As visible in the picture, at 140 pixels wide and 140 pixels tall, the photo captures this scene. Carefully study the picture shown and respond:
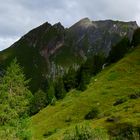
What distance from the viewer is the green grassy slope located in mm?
91844

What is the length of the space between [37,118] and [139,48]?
58463mm

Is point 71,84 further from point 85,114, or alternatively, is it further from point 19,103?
point 19,103

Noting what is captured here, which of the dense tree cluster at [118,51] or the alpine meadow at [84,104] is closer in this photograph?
the alpine meadow at [84,104]

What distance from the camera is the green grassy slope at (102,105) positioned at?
9184cm

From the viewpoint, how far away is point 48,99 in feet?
542

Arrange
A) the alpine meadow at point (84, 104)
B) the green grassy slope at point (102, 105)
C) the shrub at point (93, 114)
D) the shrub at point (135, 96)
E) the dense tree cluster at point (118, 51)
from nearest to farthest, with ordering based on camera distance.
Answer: the alpine meadow at point (84, 104) → the green grassy slope at point (102, 105) → the shrub at point (93, 114) → the shrub at point (135, 96) → the dense tree cluster at point (118, 51)

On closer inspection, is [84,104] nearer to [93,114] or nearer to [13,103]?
[93,114]

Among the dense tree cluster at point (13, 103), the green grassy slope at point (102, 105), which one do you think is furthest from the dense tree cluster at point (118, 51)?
the dense tree cluster at point (13, 103)

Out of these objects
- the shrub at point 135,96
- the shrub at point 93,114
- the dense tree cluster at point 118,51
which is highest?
the dense tree cluster at point 118,51

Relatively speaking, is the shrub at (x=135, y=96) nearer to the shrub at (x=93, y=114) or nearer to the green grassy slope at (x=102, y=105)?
the green grassy slope at (x=102, y=105)

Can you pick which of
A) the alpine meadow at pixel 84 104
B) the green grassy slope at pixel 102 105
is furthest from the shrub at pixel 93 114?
the green grassy slope at pixel 102 105

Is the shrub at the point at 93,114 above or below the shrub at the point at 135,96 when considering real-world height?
below

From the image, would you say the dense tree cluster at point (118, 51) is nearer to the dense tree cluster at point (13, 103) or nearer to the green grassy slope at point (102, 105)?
the green grassy slope at point (102, 105)

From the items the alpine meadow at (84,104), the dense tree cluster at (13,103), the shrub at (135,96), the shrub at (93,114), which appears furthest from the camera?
the shrub at (135,96)
